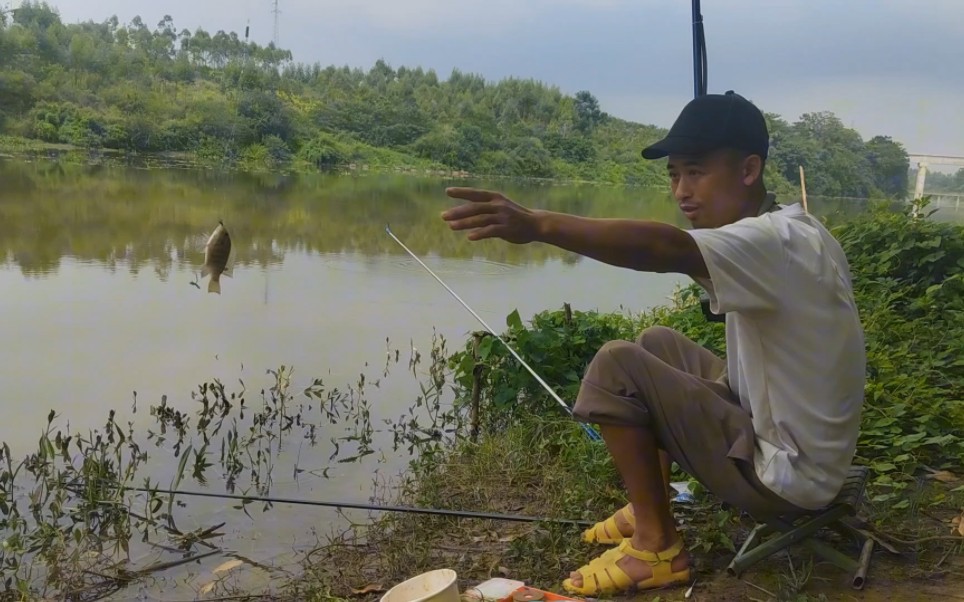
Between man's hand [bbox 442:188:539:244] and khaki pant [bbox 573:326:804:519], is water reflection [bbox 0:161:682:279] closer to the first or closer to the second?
khaki pant [bbox 573:326:804:519]

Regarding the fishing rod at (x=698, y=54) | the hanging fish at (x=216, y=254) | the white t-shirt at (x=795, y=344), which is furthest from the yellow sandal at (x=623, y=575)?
the hanging fish at (x=216, y=254)

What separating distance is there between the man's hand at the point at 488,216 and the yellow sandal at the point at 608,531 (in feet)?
3.61

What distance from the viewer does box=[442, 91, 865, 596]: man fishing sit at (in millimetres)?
1584

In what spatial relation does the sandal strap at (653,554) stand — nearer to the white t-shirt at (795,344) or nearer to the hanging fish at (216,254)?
the white t-shirt at (795,344)

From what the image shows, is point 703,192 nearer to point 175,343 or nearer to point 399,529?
point 399,529

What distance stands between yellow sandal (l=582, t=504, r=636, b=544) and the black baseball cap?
1.04 meters

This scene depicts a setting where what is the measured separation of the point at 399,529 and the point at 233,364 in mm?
2758

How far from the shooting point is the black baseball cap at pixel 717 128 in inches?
74.8

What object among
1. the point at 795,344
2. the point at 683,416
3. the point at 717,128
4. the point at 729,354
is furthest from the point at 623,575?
the point at 717,128

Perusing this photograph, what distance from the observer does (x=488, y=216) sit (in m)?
1.57

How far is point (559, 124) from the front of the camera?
33094mm

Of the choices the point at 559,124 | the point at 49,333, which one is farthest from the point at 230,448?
the point at 559,124

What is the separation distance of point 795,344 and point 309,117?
21.2m

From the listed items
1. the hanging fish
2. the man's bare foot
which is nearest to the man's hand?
the man's bare foot
